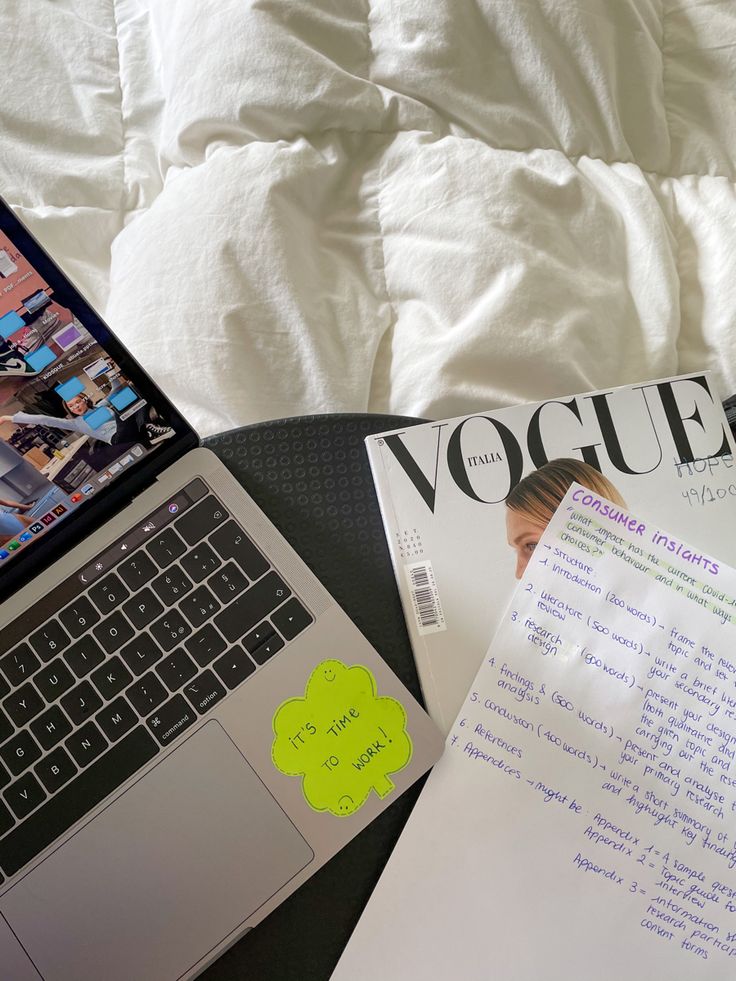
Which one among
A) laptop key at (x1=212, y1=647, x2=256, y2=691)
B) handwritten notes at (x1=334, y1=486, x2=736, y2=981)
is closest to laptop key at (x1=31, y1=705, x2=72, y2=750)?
laptop key at (x1=212, y1=647, x2=256, y2=691)

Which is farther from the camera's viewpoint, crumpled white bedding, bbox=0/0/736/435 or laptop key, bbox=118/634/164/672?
crumpled white bedding, bbox=0/0/736/435

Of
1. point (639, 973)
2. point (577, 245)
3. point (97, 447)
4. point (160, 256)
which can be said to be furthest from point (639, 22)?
point (639, 973)

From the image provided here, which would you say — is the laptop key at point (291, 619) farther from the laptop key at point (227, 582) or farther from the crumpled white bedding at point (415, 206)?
the crumpled white bedding at point (415, 206)

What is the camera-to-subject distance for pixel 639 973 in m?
0.46

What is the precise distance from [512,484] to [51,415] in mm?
310

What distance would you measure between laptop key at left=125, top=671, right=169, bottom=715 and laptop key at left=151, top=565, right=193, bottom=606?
49 mm

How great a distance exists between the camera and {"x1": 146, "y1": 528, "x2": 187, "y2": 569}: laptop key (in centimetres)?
53

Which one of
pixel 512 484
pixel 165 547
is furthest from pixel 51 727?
pixel 512 484

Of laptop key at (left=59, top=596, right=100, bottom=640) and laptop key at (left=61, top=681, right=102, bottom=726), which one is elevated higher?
laptop key at (left=59, top=596, right=100, bottom=640)

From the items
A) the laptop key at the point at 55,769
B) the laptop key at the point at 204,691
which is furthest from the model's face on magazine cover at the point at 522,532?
the laptop key at the point at 55,769

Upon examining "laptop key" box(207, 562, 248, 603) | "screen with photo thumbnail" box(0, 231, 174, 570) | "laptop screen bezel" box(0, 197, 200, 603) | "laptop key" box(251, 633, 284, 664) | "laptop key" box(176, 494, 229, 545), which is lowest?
"laptop key" box(251, 633, 284, 664)

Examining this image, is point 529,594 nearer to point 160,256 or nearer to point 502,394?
point 502,394

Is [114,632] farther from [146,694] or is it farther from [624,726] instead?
[624,726]

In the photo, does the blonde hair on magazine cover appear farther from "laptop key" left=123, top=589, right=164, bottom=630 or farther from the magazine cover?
"laptop key" left=123, top=589, right=164, bottom=630
